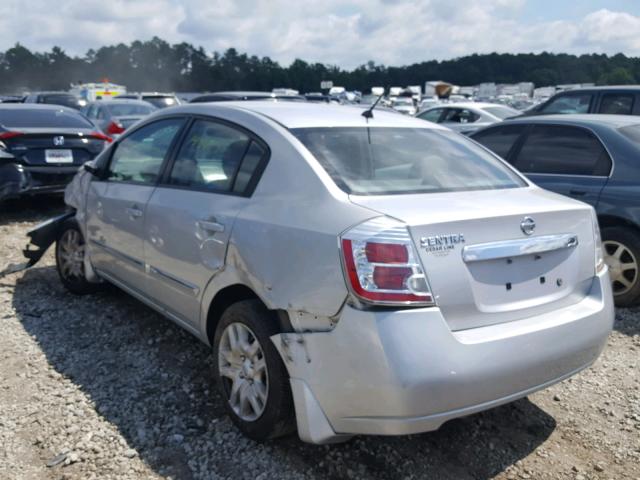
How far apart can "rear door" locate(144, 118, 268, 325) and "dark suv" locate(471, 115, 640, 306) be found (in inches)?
127

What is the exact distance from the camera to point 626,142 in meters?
5.16

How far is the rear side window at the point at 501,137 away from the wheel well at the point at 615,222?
1.27 metres

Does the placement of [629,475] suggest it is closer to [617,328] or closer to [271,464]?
[271,464]

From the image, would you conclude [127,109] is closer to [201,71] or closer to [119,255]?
[119,255]

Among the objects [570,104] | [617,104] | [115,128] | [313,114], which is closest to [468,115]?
[570,104]

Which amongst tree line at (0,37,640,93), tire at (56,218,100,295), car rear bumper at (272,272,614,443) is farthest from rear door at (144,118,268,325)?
tree line at (0,37,640,93)

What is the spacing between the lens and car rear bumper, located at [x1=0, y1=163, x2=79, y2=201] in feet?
24.0

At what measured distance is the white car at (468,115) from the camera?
1288 centimetres

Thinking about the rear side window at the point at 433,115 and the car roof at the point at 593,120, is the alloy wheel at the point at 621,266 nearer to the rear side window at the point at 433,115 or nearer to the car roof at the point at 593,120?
the car roof at the point at 593,120

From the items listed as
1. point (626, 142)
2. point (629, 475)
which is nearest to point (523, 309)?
point (629, 475)

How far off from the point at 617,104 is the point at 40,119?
821cm

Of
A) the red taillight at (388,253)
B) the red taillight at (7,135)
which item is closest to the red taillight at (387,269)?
the red taillight at (388,253)

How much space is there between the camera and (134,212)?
394cm

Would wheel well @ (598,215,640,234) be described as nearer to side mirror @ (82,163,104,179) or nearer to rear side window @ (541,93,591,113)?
side mirror @ (82,163,104,179)
